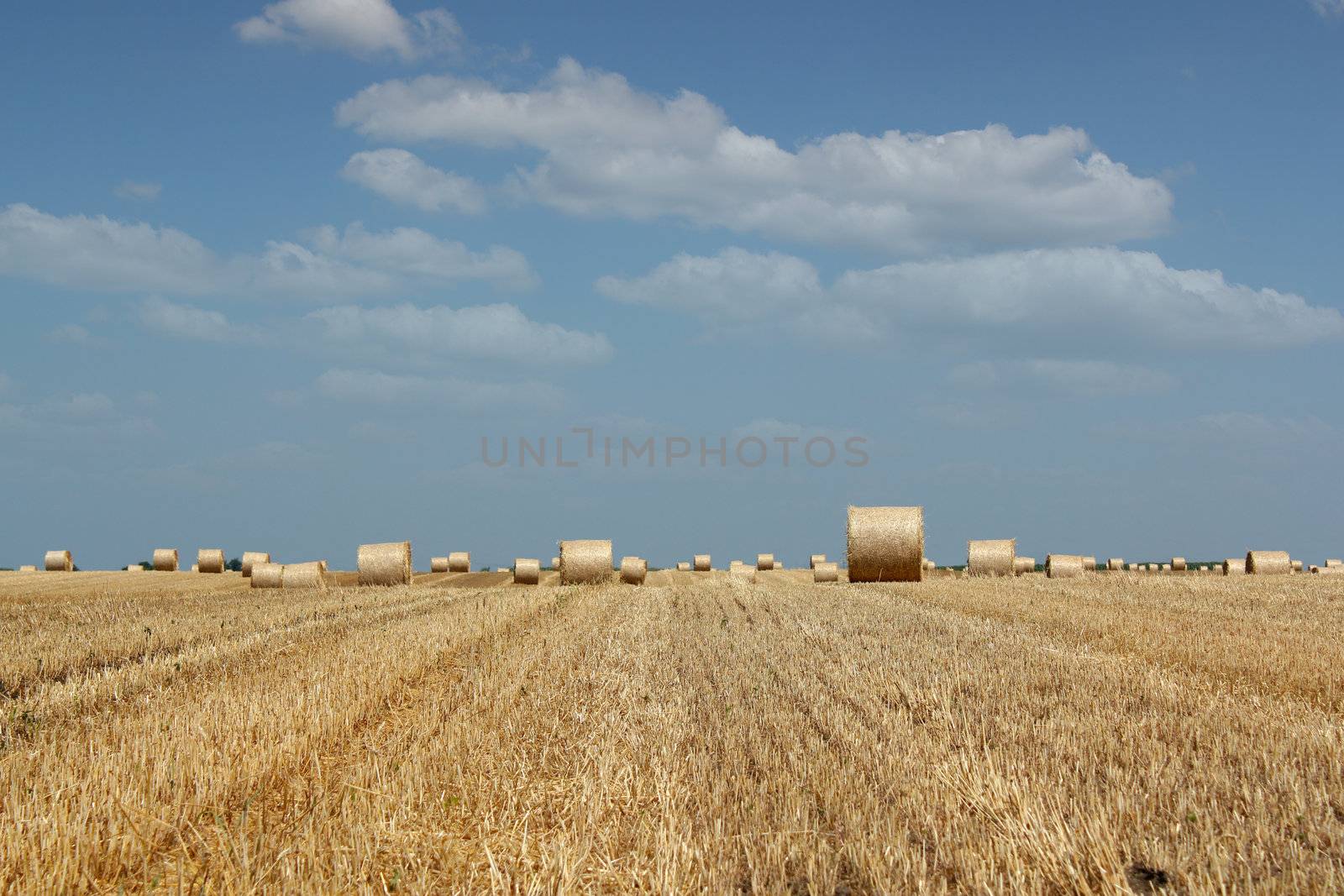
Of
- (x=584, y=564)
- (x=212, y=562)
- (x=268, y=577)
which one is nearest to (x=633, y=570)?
(x=584, y=564)

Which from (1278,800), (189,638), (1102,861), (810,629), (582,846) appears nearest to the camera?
(1102,861)

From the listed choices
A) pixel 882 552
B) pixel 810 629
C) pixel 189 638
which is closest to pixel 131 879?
pixel 189 638

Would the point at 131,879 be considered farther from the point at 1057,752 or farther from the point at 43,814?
the point at 1057,752

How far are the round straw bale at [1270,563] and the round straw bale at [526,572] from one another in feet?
69.6

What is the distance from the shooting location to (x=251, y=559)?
3412 cm

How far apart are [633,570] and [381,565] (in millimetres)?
6307

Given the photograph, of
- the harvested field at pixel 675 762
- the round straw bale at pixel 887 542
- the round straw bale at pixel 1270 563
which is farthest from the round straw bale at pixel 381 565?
the round straw bale at pixel 1270 563

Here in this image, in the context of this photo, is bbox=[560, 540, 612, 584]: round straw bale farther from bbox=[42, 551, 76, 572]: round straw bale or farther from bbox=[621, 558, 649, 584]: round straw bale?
bbox=[42, 551, 76, 572]: round straw bale

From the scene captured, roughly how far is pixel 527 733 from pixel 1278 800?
398cm

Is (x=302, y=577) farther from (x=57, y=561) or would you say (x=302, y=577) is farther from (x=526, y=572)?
(x=57, y=561)

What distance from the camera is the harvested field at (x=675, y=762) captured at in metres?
4.10

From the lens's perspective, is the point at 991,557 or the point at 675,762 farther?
the point at 991,557

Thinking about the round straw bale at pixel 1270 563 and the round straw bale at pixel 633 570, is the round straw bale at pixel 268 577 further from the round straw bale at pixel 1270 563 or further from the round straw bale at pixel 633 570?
the round straw bale at pixel 1270 563

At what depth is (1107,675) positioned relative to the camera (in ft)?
27.4
